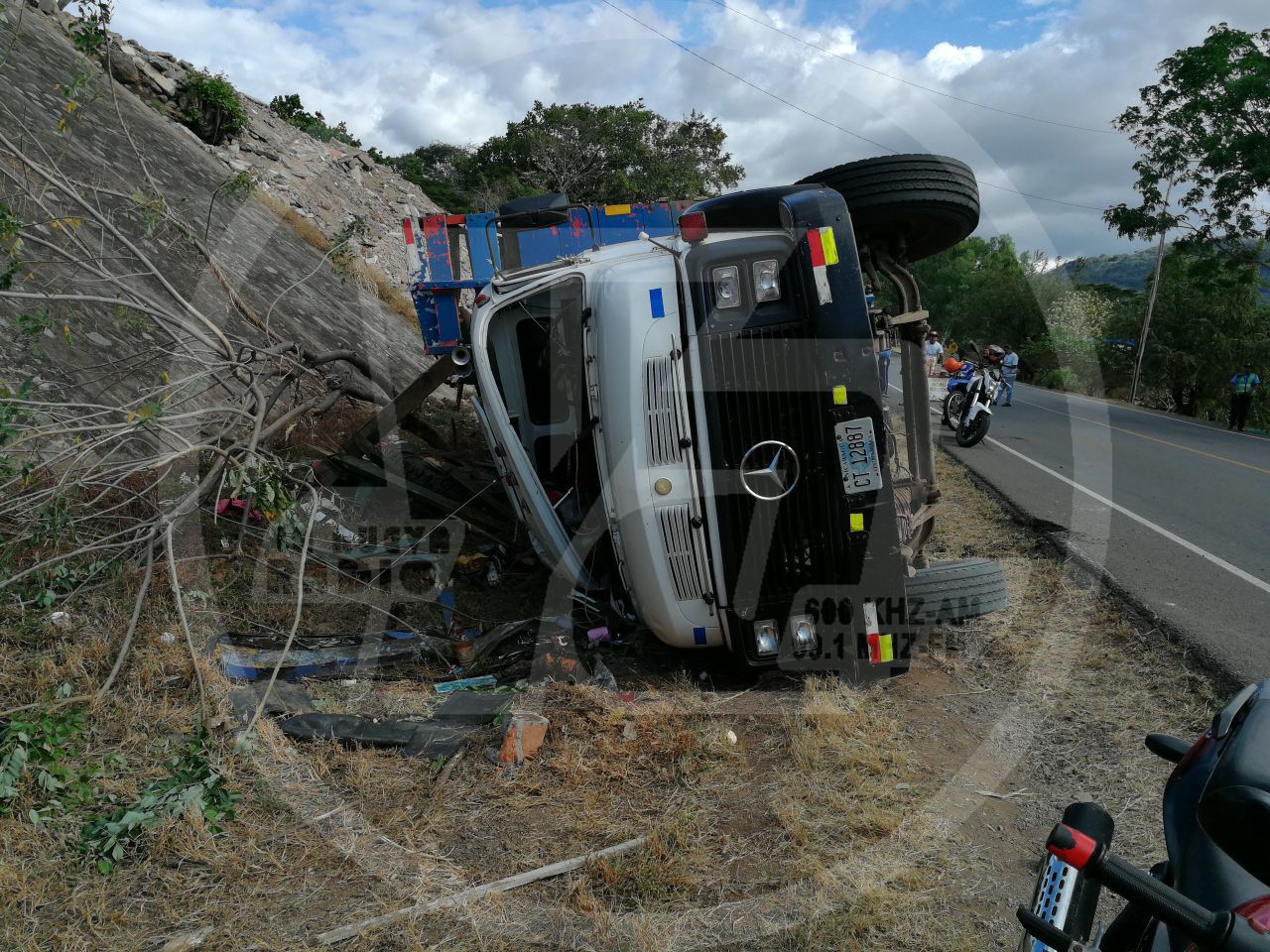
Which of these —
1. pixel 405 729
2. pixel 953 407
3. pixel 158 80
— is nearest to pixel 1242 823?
pixel 405 729

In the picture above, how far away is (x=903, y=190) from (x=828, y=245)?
3.66ft

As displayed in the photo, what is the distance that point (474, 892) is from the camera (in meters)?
2.93

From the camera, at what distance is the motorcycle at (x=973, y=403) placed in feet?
41.2

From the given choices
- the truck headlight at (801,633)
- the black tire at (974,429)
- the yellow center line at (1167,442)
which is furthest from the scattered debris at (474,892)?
the yellow center line at (1167,442)

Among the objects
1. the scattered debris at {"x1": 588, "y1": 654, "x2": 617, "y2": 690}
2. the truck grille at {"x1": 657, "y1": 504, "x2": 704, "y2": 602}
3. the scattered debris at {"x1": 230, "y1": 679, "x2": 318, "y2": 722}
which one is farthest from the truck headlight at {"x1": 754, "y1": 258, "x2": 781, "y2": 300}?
the scattered debris at {"x1": 230, "y1": 679, "x2": 318, "y2": 722}

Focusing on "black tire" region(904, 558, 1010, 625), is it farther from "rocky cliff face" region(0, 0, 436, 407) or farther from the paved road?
"rocky cliff face" region(0, 0, 436, 407)

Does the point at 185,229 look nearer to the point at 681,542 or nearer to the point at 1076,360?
the point at 681,542

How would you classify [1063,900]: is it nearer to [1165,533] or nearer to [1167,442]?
[1165,533]

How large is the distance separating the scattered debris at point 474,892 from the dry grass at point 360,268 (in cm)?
1279

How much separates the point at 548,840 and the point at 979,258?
249 ft

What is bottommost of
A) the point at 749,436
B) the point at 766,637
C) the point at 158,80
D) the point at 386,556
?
the point at 766,637

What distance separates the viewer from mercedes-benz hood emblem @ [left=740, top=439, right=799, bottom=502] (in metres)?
4.01

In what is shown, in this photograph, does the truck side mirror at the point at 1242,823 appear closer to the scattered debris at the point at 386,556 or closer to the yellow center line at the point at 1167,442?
the scattered debris at the point at 386,556

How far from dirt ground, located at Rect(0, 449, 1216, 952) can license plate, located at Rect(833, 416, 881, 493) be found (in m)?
1.05
